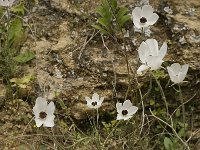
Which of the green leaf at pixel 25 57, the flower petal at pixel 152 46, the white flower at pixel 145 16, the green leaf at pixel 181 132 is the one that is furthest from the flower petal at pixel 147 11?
the green leaf at pixel 25 57

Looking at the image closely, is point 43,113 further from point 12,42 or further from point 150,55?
point 12,42

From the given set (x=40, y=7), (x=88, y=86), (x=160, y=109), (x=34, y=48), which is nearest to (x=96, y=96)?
(x=88, y=86)

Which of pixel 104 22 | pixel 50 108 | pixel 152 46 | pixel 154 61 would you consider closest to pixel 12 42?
pixel 104 22

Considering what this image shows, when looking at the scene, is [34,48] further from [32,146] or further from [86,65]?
[32,146]

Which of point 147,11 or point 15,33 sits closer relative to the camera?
point 147,11

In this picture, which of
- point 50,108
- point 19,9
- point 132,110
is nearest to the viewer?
point 50,108

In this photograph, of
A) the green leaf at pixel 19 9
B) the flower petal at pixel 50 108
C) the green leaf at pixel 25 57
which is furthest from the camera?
the green leaf at pixel 19 9

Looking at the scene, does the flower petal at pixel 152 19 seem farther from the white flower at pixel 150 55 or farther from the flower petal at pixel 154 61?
the flower petal at pixel 154 61
